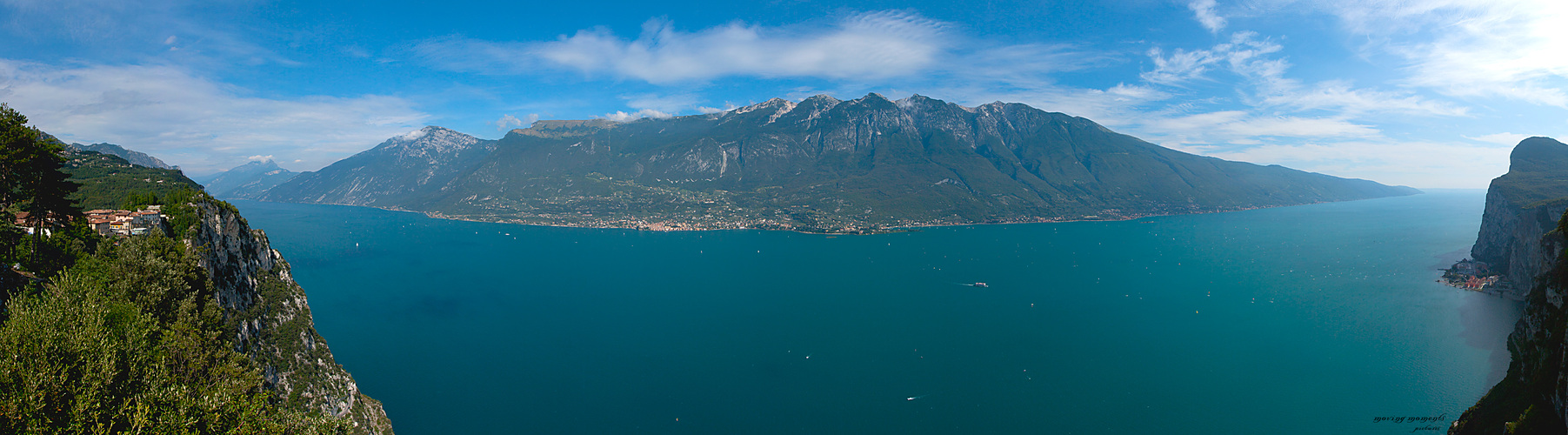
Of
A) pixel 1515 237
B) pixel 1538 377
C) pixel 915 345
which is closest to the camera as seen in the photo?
pixel 1538 377

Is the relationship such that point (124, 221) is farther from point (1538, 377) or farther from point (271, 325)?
point (1538, 377)

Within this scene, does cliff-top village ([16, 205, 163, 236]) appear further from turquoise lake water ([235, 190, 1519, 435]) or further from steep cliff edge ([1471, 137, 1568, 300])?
steep cliff edge ([1471, 137, 1568, 300])

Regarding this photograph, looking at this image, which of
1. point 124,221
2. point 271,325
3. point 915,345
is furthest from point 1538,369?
point 124,221

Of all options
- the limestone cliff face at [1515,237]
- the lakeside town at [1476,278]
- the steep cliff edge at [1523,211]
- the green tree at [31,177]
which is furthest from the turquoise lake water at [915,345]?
the green tree at [31,177]

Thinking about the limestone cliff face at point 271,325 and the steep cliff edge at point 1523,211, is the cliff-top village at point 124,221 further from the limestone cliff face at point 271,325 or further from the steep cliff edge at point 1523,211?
the steep cliff edge at point 1523,211

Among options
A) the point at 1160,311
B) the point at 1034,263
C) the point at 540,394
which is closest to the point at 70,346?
the point at 540,394

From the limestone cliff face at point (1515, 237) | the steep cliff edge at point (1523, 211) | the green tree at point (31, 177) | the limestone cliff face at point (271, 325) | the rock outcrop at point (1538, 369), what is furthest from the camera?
the steep cliff edge at point (1523, 211)
